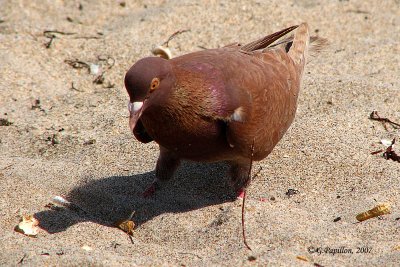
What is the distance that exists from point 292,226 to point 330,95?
208 cm

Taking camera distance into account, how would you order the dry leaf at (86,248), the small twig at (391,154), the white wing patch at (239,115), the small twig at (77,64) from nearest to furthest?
the dry leaf at (86,248) < the white wing patch at (239,115) < the small twig at (391,154) < the small twig at (77,64)

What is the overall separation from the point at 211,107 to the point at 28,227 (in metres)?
1.38

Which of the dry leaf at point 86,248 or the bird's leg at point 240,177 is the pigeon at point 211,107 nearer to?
the bird's leg at point 240,177

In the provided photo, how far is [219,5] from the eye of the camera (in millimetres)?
7859

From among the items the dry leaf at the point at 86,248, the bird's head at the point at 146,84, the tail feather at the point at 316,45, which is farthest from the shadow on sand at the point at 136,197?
the tail feather at the point at 316,45

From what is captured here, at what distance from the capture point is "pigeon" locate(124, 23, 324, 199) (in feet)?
14.3

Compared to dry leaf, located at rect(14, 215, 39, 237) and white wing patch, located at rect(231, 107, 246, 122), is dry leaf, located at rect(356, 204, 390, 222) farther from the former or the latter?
dry leaf, located at rect(14, 215, 39, 237)

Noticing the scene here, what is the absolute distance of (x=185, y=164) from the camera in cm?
574

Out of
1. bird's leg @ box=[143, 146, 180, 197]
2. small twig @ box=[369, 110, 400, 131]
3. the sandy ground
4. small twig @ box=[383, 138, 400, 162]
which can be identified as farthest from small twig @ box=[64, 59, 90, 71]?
small twig @ box=[383, 138, 400, 162]

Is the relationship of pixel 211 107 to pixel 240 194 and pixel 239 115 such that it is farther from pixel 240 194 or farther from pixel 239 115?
pixel 240 194

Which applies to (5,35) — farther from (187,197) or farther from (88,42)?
(187,197)

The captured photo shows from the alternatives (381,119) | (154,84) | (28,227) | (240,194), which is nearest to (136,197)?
(240,194)

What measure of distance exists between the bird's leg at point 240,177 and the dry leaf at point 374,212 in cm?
89

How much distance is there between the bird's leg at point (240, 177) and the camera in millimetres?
5188
